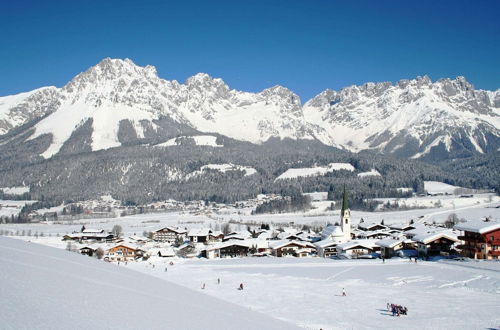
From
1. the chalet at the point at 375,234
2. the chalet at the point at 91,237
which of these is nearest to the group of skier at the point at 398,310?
the chalet at the point at 375,234

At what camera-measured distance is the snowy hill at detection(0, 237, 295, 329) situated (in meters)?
10.2

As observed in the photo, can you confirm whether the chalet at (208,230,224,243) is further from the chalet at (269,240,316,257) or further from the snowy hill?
the snowy hill

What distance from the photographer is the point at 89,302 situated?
40.2 ft

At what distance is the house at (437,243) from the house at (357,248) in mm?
8405

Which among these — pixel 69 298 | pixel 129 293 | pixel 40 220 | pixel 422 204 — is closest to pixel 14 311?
pixel 69 298

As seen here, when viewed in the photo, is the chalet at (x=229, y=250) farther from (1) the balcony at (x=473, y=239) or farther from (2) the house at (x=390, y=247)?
(1) the balcony at (x=473, y=239)

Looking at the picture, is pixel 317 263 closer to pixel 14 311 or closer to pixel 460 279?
pixel 460 279

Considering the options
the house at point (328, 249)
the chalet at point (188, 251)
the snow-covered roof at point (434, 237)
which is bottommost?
the chalet at point (188, 251)

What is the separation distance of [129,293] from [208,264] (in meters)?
50.1

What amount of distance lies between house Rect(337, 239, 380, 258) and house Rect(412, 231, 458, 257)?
8405mm

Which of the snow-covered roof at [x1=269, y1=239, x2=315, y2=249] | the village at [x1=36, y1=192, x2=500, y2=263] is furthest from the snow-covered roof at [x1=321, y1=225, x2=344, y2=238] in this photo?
the snow-covered roof at [x1=269, y1=239, x2=315, y2=249]

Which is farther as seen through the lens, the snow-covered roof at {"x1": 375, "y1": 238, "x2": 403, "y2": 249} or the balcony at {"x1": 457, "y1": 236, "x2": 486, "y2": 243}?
the snow-covered roof at {"x1": 375, "y1": 238, "x2": 403, "y2": 249}

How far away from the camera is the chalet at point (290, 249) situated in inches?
2975

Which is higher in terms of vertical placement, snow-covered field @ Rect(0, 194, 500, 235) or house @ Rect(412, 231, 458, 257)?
snow-covered field @ Rect(0, 194, 500, 235)
